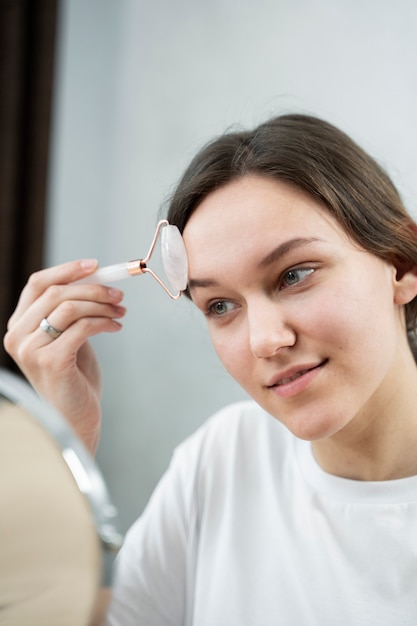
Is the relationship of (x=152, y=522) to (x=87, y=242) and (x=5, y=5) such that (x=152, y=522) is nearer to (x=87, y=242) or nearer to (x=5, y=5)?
(x=87, y=242)

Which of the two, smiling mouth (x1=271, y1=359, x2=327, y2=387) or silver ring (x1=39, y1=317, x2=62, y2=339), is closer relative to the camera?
smiling mouth (x1=271, y1=359, x2=327, y2=387)

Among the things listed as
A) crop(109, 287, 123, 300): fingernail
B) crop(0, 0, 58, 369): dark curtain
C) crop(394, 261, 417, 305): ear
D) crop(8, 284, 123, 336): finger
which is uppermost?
crop(0, 0, 58, 369): dark curtain

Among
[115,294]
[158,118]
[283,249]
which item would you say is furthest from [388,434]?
[158,118]

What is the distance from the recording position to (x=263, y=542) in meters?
0.94

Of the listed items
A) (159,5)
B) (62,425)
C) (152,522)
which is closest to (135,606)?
(152,522)

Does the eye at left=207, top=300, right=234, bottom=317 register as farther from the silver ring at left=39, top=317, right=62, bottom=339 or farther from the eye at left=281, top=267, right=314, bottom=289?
the silver ring at left=39, top=317, right=62, bottom=339

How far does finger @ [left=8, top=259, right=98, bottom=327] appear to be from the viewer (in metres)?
0.98

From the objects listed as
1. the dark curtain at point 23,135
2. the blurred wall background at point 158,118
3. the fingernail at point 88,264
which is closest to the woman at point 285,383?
the fingernail at point 88,264

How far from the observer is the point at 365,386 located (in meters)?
0.81

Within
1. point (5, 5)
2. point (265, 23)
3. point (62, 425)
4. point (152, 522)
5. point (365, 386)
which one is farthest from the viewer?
point (5, 5)

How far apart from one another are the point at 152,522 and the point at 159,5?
1.21 m

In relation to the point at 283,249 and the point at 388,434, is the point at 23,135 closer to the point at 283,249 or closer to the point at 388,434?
the point at 283,249

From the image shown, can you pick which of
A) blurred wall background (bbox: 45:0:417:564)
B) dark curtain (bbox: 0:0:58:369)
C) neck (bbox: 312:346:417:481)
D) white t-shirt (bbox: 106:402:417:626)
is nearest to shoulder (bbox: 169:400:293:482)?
white t-shirt (bbox: 106:402:417:626)

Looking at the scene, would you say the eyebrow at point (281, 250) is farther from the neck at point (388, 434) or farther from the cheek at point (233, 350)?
the neck at point (388, 434)
